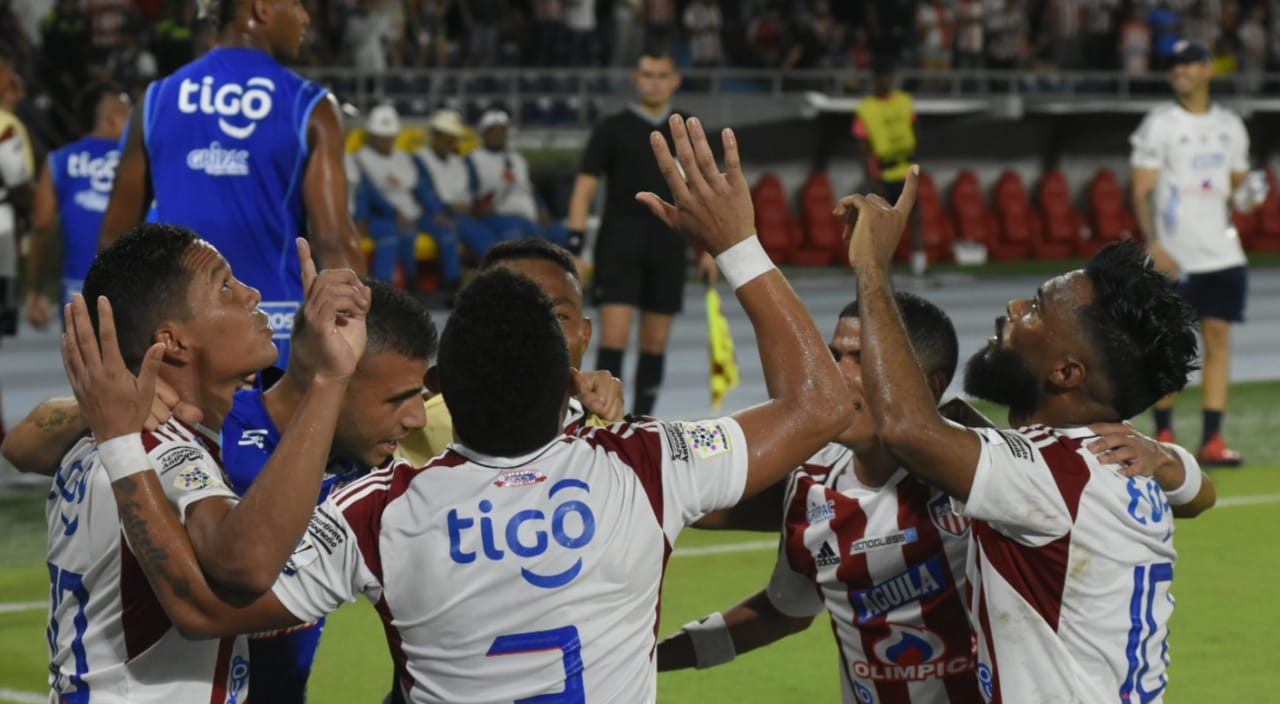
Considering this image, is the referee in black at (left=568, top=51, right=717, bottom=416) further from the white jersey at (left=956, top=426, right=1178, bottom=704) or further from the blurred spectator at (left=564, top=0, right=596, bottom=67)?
the blurred spectator at (left=564, top=0, right=596, bottom=67)

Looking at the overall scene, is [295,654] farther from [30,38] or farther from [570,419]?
[30,38]

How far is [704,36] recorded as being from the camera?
2653cm

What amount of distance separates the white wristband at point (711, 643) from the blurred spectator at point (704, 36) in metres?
22.6

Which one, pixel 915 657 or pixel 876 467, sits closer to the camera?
pixel 915 657

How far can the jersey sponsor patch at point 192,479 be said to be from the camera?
3.18m

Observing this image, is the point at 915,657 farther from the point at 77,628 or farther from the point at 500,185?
the point at 500,185

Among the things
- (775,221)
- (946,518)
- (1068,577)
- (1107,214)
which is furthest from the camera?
(1107,214)

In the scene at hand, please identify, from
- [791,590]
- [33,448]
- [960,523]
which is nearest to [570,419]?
[791,590]

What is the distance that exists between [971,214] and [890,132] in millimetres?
5224

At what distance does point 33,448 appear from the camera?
3.85 metres

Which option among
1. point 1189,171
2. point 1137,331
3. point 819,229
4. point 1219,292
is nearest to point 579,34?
point 819,229

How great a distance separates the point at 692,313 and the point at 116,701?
1511 centimetres

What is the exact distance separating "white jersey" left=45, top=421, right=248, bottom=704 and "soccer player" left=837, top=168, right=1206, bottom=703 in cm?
135

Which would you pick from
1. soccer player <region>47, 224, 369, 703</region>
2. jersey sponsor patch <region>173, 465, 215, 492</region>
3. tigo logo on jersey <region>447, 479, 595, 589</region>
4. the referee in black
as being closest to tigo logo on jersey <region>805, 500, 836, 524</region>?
tigo logo on jersey <region>447, 479, 595, 589</region>
